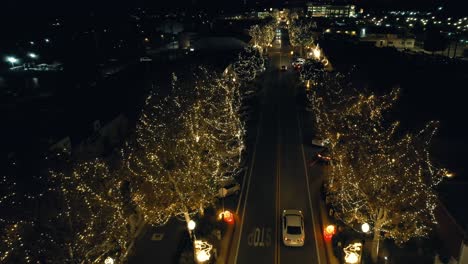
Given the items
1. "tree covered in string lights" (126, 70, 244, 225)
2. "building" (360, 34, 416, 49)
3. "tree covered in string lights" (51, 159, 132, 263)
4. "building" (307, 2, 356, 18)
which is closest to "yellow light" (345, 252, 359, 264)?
"tree covered in string lights" (126, 70, 244, 225)

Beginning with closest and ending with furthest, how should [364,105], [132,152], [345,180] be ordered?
1. [345,180]
2. [132,152]
3. [364,105]

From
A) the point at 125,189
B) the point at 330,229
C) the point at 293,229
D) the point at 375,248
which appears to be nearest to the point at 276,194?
the point at 293,229

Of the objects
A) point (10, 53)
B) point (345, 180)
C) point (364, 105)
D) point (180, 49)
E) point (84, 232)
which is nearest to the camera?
point (84, 232)

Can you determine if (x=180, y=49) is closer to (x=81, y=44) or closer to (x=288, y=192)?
(x=81, y=44)

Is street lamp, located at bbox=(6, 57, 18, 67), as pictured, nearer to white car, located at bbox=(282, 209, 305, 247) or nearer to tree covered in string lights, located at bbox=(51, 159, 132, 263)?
tree covered in string lights, located at bbox=(51, 159, 132, 263)

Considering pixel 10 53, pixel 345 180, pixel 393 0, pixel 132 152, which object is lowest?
pixel 345 180

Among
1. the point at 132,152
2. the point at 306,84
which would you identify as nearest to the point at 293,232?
the point at 132,152
